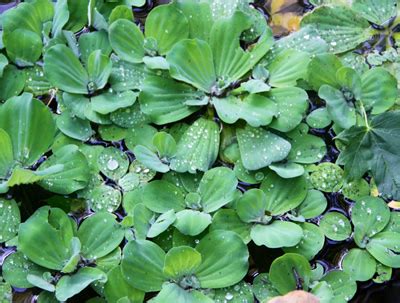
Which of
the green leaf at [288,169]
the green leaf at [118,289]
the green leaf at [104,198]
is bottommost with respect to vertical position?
the green leaf at [118,289]

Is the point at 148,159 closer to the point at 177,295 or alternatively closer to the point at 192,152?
the point at 192,152

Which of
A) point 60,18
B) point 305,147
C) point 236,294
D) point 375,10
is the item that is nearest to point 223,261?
point 236,294

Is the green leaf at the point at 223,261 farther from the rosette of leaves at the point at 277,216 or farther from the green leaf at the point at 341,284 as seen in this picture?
the green leaf at the point at 341,284

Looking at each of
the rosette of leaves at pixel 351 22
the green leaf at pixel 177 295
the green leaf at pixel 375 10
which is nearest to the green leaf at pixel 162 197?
the green leaf at pixel 177 295

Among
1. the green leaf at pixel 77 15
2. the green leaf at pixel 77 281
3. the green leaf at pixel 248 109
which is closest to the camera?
the green leaf at pixel 77 281

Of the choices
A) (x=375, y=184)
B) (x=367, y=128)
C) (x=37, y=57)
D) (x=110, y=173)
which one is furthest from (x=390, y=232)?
(x=37, y=57)

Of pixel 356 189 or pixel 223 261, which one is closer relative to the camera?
pixel 223 261

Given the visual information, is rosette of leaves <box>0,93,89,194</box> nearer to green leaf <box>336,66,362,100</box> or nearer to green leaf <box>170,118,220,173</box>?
green leaf <box>170,118,220,173</box>
